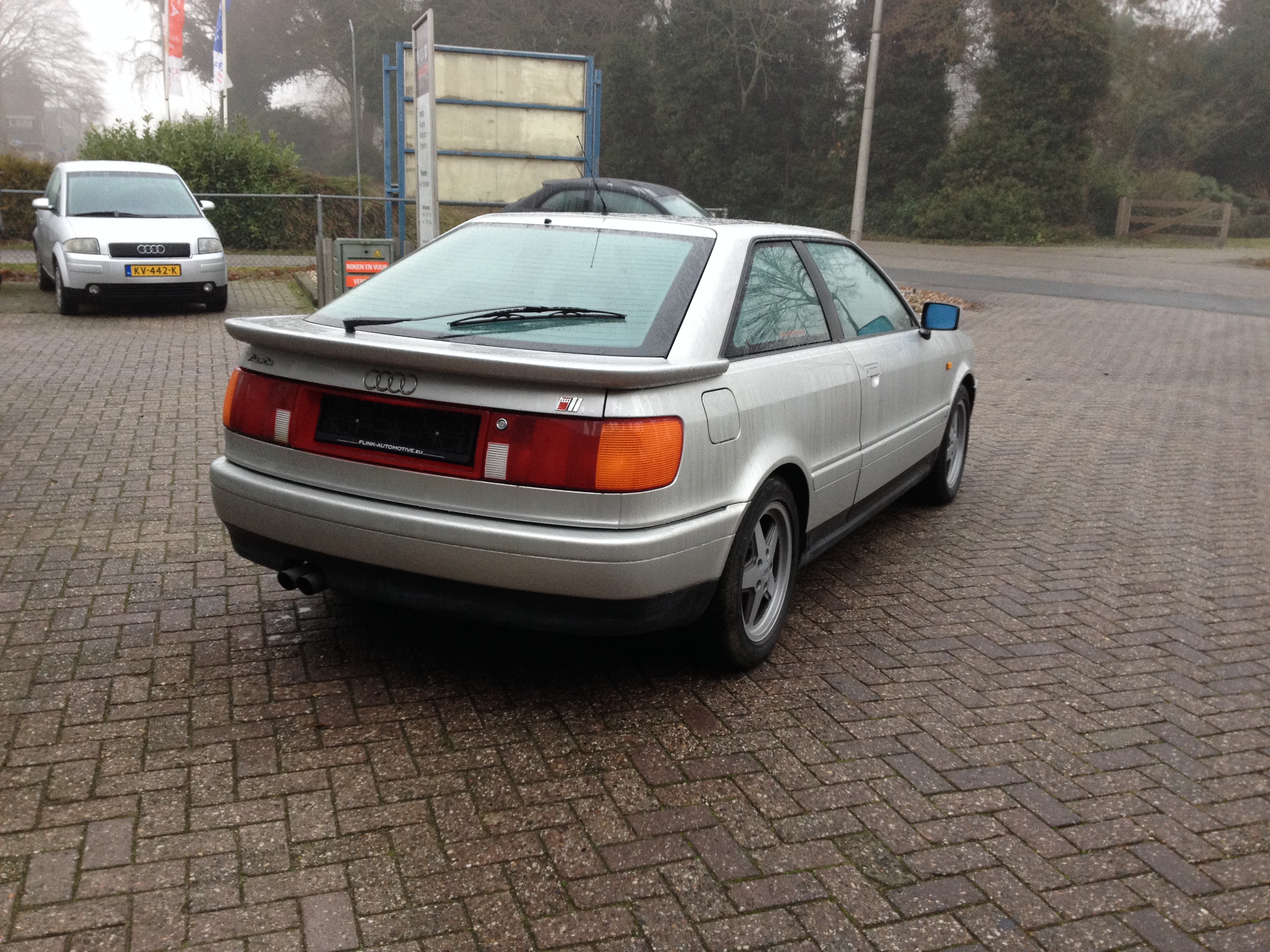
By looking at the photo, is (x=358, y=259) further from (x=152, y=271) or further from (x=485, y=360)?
(x=485, y=360)

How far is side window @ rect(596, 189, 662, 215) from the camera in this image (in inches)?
523

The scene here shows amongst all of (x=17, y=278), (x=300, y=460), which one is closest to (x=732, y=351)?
(x=300, y=460)

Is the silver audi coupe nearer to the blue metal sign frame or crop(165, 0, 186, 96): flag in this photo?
the blue metal sign frame

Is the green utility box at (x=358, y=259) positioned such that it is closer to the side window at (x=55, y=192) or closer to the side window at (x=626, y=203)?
the side window at (x=626, y=203)

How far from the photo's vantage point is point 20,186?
69.8ft

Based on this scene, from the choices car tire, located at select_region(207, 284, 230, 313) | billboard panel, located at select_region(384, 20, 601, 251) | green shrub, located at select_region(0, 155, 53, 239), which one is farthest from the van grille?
green shrub, located at select_region(0, 155, 53, 239)

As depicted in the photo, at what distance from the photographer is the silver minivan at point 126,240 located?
12625mm

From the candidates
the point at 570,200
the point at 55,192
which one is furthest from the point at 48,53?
the point at 570,200

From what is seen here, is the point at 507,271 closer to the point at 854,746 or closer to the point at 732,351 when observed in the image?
the point at 732,351

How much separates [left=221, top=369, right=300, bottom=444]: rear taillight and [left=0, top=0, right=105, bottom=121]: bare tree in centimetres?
7706

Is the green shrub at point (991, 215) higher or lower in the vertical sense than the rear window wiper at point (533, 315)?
higher

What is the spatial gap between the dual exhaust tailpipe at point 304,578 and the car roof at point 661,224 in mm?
1623

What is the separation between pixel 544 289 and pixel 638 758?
1.67 metres

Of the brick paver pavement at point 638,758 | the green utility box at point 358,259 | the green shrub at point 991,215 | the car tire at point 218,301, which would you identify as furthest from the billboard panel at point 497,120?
the green shrub at point 991,215
